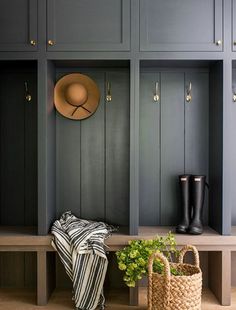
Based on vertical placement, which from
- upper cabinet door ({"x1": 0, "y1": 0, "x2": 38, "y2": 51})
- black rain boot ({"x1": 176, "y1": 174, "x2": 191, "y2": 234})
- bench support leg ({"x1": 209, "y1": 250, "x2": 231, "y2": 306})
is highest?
upper cabinet door ({"x1": 0, "y1": 0, "x2": 38, "y2": 51})

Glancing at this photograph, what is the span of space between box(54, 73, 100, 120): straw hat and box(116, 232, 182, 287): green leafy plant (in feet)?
3.57

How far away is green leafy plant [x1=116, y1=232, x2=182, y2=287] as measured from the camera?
2.61m

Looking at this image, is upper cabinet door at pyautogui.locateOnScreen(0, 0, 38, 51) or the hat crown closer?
upper cabinet door at pyautogui.locateOnScreen(0, 0, 38, 51)

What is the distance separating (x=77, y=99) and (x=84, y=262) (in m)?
1.17

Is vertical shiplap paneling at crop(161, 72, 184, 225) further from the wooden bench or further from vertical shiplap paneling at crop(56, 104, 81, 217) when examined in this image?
vertical shiplap paneling at crop(56, 104, 81, 217)

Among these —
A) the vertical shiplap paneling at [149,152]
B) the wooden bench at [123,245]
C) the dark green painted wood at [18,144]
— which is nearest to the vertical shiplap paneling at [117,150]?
the vertical shiplap paneling at [149,152]

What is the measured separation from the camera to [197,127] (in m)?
3.21

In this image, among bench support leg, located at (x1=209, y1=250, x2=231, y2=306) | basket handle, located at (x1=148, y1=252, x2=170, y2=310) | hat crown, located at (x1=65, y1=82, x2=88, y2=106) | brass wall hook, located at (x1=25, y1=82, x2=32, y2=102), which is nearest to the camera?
basket handle, located at (x1=148, y1=252, x2=170, y2=310)

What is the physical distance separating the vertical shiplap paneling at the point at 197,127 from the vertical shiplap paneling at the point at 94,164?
662 millimetres

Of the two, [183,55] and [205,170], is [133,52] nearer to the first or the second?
[183,55]

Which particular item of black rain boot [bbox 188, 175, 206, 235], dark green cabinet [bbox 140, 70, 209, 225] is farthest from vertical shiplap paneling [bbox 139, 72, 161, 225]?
black rain boot [bbox 188, 175, 206, 235]

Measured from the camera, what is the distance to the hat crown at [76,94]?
304cm

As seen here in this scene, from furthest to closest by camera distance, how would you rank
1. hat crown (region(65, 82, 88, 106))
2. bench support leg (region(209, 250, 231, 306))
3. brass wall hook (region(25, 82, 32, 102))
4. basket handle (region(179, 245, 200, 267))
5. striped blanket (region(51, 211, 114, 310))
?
brass wall hook (region(25, 82, 32, 102))
hat crown (region(65, 82, 88, 106))
bench support leg (region(209, 250, 231, 306))
striped blanket (region(51, 211, 114, 310))
basket handle (region(179, 245, 200, 267))

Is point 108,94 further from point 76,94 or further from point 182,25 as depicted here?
point 182,25
